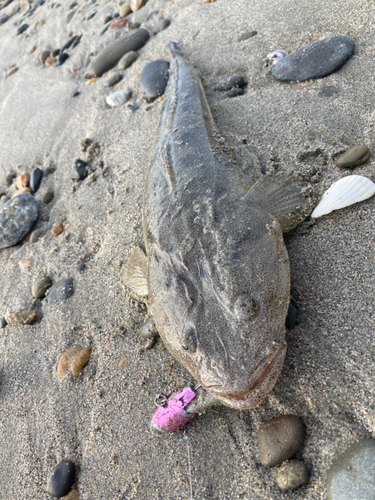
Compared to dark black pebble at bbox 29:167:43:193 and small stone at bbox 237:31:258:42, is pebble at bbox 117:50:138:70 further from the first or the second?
dark black pebble at bbox 29:167:43:193

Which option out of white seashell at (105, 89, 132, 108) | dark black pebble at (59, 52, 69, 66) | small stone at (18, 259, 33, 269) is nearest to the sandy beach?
small stone at (18, 259, 33, 269)

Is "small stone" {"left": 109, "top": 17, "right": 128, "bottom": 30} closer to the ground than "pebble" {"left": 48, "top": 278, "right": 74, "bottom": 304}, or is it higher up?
higher up

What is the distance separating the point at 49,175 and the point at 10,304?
203cm

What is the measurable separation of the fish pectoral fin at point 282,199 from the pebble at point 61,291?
2020mm

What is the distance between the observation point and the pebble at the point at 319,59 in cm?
381

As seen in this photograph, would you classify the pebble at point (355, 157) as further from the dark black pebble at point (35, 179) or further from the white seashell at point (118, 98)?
the dark black pebble at point (35, 179)

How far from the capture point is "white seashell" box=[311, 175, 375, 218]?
108 inches

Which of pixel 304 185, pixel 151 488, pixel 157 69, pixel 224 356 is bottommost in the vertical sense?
pixel 151 488

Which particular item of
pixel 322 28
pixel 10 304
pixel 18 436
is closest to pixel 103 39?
pixel 322 28

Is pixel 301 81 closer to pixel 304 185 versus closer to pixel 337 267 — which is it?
pixel 304 185

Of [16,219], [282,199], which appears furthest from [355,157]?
[16,219]

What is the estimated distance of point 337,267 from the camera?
2602 millimetres

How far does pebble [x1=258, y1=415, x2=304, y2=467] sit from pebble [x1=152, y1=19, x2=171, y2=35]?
6.16m

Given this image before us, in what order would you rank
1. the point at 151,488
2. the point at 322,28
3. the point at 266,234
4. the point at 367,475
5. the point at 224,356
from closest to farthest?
the point at 367,475
the point at 224,356
the point at 151,488
the point at 266,234
the point at 322,28
